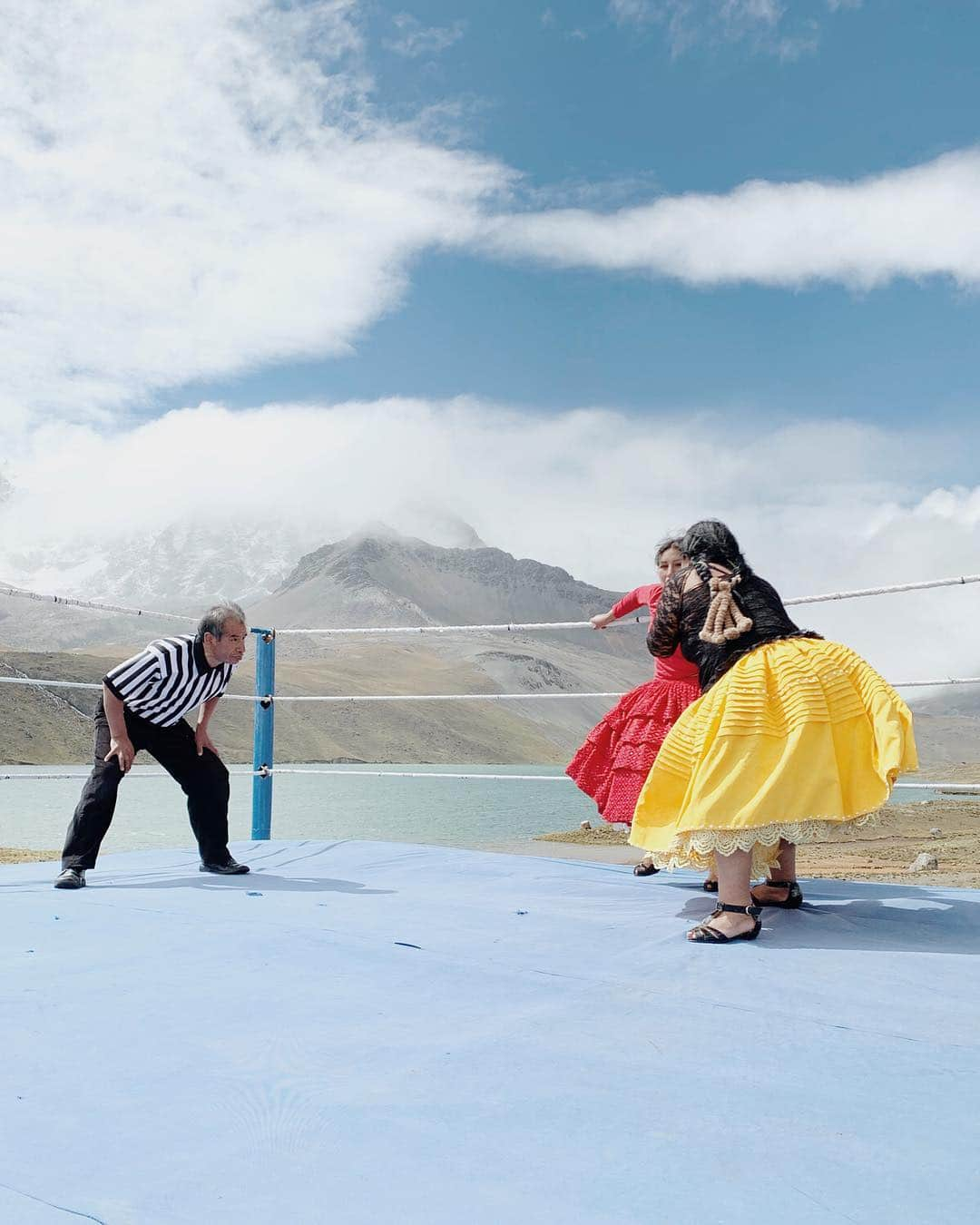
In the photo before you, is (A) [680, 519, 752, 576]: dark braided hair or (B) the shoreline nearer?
(A) [680, 519, 752, 576]: dark braided hair

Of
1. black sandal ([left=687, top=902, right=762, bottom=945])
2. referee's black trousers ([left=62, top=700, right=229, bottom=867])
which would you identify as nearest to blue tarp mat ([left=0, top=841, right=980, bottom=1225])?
black sandal ([left=687, top=902, right=762, bottom=945])

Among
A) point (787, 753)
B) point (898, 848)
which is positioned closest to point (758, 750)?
point (787, 753)

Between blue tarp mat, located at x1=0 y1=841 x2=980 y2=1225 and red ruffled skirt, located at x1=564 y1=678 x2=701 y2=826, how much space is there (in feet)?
2.12

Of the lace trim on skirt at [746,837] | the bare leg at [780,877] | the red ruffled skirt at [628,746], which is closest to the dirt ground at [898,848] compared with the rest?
the red ruffled skirt at [628,746]

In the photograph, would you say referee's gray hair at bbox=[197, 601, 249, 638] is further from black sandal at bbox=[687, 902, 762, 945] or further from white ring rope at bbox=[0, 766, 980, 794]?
black sandal at bbox=[687, 902, 762, 945]

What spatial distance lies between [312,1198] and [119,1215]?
186 millimetres

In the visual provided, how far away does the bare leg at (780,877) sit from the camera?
2.93 metres

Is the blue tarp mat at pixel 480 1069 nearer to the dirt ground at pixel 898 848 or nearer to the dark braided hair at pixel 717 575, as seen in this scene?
the dark braided hair at pixel 717 575

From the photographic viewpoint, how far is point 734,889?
245 cm

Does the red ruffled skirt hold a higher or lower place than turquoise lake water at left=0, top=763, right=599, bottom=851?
higher

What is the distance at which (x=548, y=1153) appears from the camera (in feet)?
3.76

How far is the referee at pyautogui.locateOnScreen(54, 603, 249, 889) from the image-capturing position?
3.43 meters

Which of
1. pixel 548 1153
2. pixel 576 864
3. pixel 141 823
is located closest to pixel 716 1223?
pixel 548 1153

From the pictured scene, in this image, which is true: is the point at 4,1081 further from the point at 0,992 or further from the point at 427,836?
the point at 427,836
